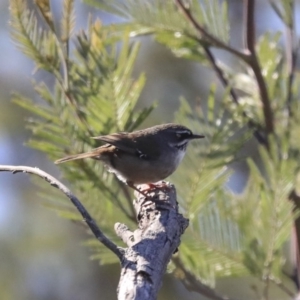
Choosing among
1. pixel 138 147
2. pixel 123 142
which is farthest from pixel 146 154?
pixel 123 142

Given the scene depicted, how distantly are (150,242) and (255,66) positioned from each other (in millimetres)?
790

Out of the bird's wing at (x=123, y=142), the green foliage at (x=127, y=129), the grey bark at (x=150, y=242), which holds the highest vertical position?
the bird's wing at (x=123, y=142)

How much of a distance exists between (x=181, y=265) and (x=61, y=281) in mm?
3846

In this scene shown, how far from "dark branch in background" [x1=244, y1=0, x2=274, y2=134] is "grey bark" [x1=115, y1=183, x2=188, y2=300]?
1.10 ft

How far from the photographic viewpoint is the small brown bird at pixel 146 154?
2.55 metres

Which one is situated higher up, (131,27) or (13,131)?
(13,131)

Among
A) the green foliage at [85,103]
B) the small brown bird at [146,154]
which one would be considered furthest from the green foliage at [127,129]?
the small brown bird at [146,154]

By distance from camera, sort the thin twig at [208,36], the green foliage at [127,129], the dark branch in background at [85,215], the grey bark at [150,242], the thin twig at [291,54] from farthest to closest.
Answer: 1. the thin twig at [291,54]
2. the thin twig at [208,36]
3. the green foliage at [127,129]
4. the dark branch in background at [85,215]
5. the grey bark at [150,242]

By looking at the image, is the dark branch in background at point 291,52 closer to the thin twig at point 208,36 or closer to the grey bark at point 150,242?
the thin twig at point 208,36

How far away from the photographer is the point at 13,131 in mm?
5621

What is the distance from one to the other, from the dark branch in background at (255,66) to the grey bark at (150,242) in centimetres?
33

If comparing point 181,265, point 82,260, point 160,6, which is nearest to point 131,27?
point 160,6

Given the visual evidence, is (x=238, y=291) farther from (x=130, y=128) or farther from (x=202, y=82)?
(x=130, y=128)

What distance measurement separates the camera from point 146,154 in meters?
2.75
